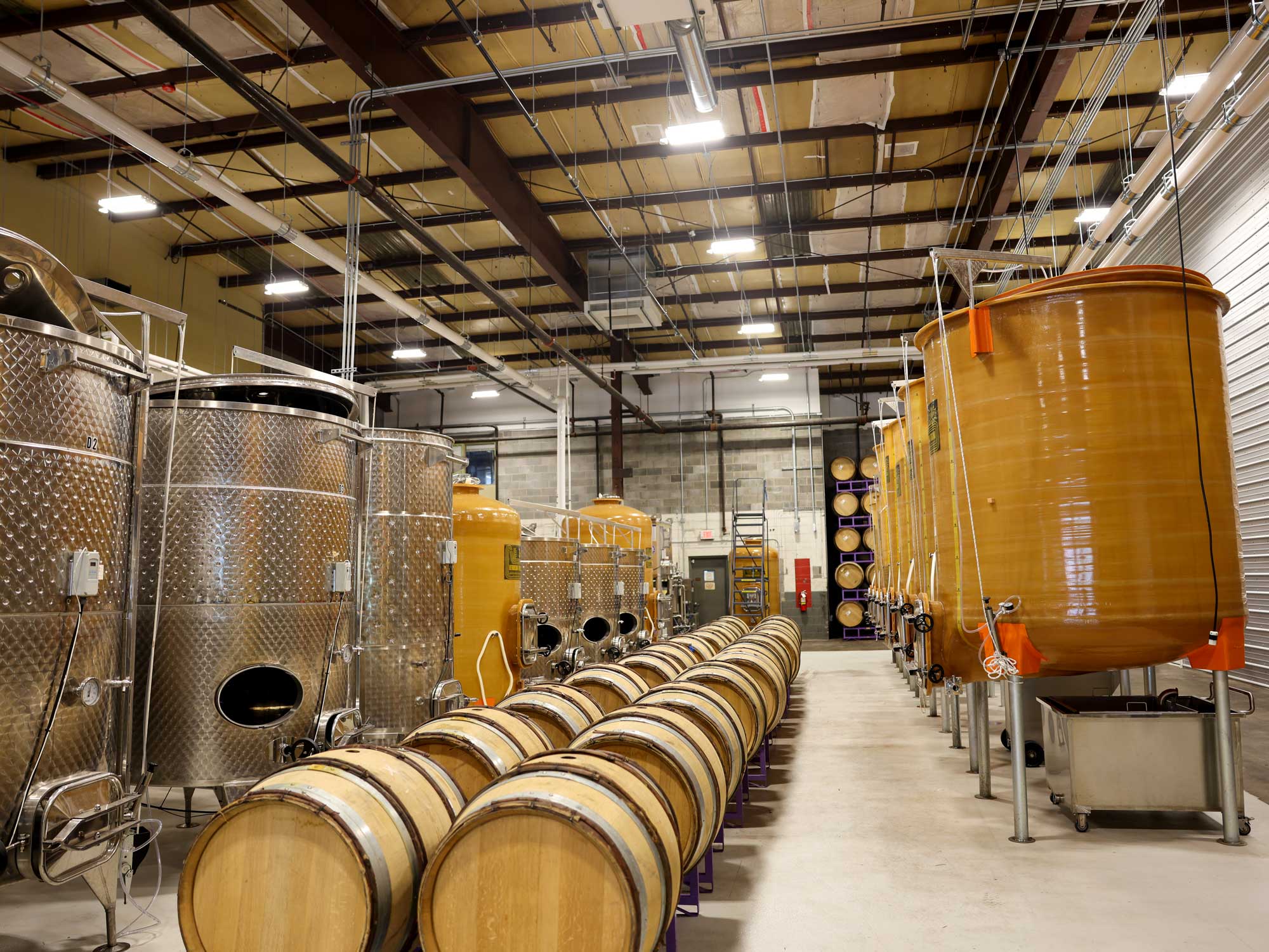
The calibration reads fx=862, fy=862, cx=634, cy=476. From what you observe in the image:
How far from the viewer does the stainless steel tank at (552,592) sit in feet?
28.7

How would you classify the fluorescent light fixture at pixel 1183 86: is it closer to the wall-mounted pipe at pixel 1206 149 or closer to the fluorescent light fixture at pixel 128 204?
the wall-mounted pipe at pixel 1206 149

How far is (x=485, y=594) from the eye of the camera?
22.9 ft

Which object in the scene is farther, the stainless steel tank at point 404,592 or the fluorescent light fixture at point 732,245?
the fluorescent light fixture at point 732,245

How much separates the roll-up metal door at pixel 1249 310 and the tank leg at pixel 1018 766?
5.16 m

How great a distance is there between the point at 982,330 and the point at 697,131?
181 inches

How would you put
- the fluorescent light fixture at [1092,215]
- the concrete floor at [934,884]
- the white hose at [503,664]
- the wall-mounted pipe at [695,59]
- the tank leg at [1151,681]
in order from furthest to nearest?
the fluorescent light fixture at [1092,215] < the white hose at [503,664] < the wall-mounted pipe at [695,59] < the tank leg at [1151,681] < the concrete floor at [934,884]

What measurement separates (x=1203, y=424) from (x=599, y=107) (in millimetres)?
7147

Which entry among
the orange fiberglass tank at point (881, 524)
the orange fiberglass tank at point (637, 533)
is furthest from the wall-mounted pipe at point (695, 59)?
the orange fiberglass tank at point (637, 533)

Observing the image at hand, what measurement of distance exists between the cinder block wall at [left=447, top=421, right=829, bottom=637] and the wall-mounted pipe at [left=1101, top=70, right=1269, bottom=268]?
11294mm

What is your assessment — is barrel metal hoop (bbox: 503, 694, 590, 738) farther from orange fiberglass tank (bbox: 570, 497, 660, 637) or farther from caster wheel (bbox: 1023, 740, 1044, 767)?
orange fiberglass tank (bbox: 570, 497, 660, 637)

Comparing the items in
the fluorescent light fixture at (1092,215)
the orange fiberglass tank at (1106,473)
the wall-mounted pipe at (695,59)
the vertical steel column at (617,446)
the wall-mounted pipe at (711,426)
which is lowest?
the orange fiberglass tank at (1106,473)

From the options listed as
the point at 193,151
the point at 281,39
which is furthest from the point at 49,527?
the point at 193,151

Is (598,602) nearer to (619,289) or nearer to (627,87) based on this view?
(619,289)

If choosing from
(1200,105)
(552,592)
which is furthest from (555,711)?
(1200,105)
